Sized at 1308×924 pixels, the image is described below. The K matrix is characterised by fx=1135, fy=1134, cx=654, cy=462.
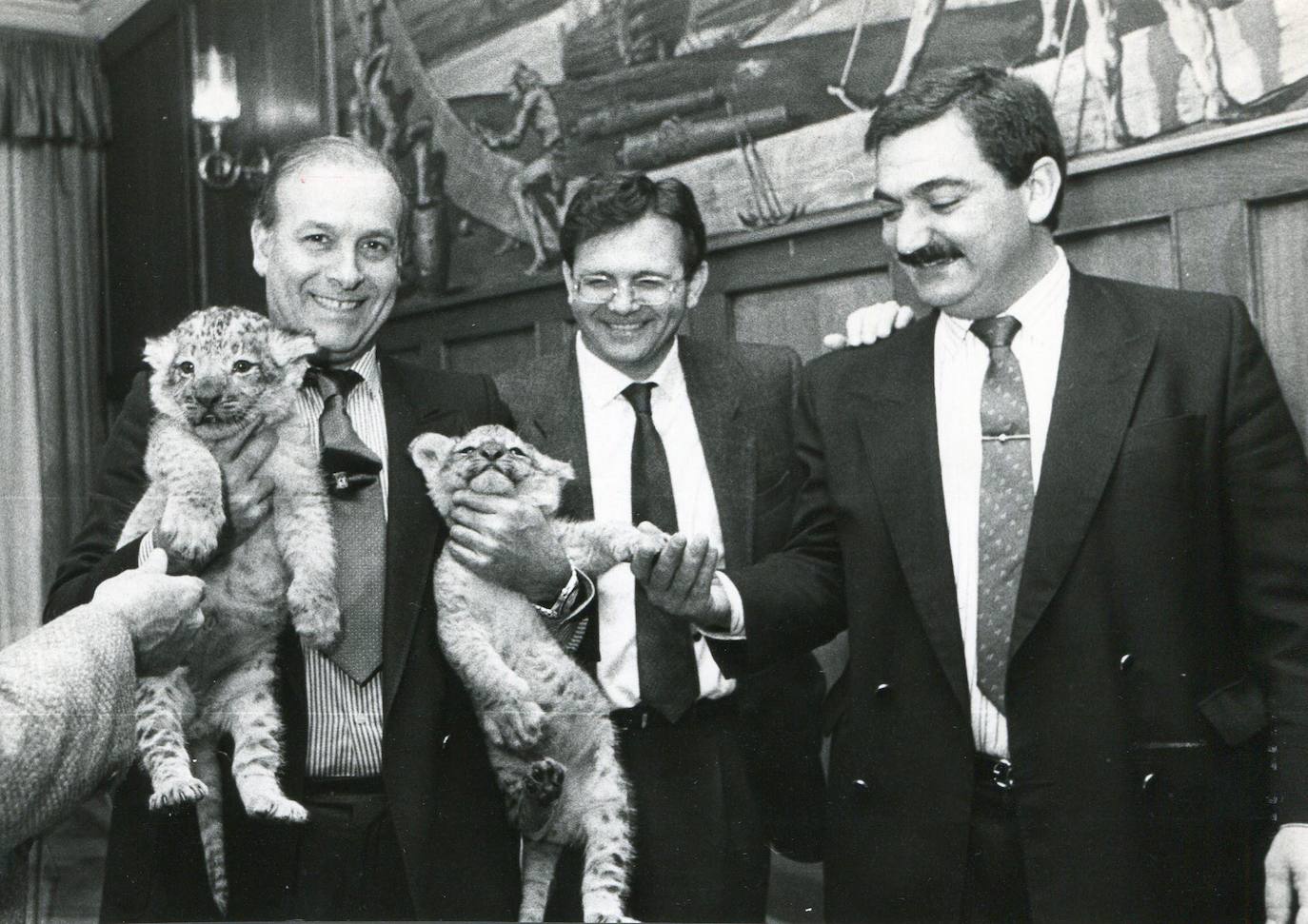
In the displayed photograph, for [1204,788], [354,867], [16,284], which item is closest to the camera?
[1204,788]

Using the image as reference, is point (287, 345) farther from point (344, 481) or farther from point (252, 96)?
point (252, 96)

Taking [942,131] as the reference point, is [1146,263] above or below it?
below

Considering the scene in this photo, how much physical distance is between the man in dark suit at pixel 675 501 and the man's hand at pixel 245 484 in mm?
379

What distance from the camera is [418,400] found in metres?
1.74

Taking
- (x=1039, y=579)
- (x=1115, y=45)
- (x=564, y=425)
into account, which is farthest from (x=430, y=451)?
(x=1115, y=45)

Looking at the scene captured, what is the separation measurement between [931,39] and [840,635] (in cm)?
92

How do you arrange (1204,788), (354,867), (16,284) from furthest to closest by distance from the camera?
1. (16,284)
2. (354,867)
3. (1204,788)

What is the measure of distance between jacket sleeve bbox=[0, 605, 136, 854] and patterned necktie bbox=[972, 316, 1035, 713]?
1.17 metres

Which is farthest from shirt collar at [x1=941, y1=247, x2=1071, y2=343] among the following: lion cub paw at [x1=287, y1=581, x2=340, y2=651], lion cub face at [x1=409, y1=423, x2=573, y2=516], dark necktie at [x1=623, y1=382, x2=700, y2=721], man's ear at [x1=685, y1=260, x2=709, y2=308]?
lion cub paw at [x1=287, y1=581, x2=340, y2=651]

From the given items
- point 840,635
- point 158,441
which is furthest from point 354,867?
point 840,635

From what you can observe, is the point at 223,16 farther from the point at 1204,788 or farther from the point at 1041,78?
the point at 1204,788

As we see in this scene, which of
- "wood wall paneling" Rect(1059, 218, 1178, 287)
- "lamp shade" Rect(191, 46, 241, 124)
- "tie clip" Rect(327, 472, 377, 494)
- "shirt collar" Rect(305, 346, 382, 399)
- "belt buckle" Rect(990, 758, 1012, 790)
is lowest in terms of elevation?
"belt buckle" Rect(990, 758, 1012, 790)

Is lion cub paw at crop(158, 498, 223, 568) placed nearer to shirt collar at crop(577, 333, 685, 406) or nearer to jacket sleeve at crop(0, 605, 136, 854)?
jacket sleeve at crop(0, 605, 136, 854)

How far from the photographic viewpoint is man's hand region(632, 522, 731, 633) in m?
1.61
